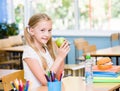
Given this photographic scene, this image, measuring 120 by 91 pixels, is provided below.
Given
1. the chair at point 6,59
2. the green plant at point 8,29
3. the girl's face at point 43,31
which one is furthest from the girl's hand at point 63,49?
the green plant at point 8,29

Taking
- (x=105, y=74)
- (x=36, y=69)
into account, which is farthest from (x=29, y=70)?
(x=105, y=74)

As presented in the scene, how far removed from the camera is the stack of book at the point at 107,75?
2.68 meters

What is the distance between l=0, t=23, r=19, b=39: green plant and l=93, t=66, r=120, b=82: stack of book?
5256 millimetres

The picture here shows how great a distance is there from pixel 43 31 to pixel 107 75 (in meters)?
0.62

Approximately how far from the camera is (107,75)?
277 centimetres

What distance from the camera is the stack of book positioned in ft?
8.80

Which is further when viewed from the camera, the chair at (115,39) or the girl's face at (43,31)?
the chair at (115,39)

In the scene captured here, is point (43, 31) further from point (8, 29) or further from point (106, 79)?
point (8, 29)

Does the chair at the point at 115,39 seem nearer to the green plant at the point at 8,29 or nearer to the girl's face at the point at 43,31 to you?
the green plant at the point at 8,29

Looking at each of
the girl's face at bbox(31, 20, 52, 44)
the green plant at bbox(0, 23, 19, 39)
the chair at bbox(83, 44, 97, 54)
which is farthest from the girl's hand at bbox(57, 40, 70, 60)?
the green plant at bbox(0, 23, 19, 39)

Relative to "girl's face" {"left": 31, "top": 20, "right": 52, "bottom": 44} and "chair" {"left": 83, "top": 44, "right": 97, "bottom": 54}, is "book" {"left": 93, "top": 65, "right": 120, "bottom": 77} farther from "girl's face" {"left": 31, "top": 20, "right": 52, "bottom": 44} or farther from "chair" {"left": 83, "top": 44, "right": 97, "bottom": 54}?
"chair" {"left": 83, "top": 44, "right": 97, "bottom": 54}

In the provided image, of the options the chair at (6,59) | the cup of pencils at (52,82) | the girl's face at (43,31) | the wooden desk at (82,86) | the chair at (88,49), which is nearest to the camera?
the cup of pencils at (52,82)

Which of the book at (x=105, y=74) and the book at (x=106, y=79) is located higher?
the book at (x=105, y=74)

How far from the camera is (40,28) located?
109 inches
